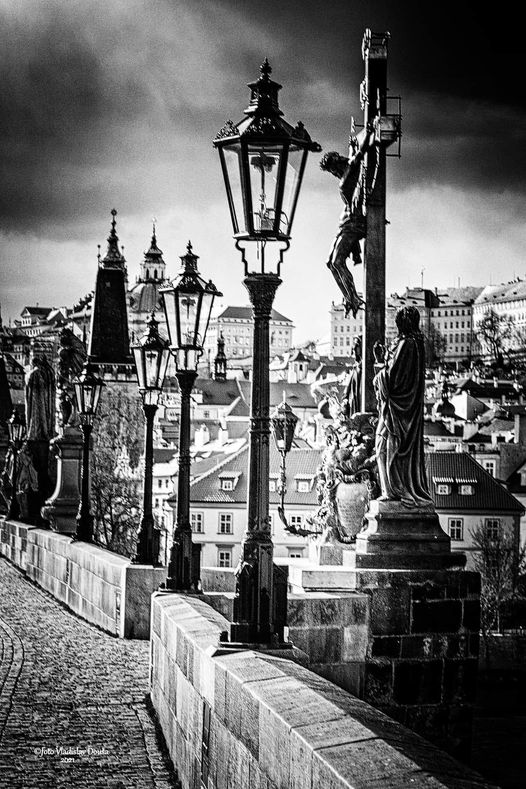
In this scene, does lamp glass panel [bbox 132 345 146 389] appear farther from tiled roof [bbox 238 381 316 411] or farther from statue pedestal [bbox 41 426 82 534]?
tiled roof [bbox 238 381 316 411]

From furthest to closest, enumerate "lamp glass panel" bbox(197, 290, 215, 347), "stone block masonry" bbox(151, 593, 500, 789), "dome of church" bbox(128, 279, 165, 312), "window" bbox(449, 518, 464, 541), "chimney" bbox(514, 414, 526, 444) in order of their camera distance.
→ "dome of church" bbox(128, 279, 165, 312) < "chimney" bbox(514, 414, 526, 444) < "window" bbox(449, 518, 464, 541) < "lamp glass panel" bbox(197, 290, 215, 347) < "stone block masonry" bbox(151, 593, 500, 789)

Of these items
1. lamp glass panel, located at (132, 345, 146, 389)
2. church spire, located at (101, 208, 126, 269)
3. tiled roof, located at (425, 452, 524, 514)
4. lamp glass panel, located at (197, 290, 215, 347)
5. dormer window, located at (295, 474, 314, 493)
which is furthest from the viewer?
tiled roof, located at (425, 452, 524, 514)

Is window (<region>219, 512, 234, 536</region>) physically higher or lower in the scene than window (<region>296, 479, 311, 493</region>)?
lower

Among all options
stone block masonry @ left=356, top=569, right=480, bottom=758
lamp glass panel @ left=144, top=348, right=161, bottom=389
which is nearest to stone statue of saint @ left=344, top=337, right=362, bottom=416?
lamp glass panel @ left=144, top=348, right=161, bottom=389

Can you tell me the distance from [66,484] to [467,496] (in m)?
45.8

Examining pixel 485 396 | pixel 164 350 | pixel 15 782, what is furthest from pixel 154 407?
pixel 485 396

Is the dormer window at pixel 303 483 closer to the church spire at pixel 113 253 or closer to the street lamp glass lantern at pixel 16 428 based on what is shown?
the church spire at pixel 113 253

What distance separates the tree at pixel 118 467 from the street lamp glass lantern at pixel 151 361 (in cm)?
3854

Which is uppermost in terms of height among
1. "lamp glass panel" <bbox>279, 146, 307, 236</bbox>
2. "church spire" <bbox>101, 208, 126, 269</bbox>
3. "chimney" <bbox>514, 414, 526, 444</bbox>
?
"church spire" <bbox>101, 208, 126, 269</bbox>

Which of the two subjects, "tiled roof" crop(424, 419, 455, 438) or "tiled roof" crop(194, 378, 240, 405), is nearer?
"tiled roof" crop(424, 419, 455, 438)

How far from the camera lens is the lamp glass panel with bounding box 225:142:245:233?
8164mm

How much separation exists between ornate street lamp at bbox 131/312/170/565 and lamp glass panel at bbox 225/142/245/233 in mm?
7312

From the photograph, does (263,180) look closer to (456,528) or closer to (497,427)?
(456,528)

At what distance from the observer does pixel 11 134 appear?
121 feet
